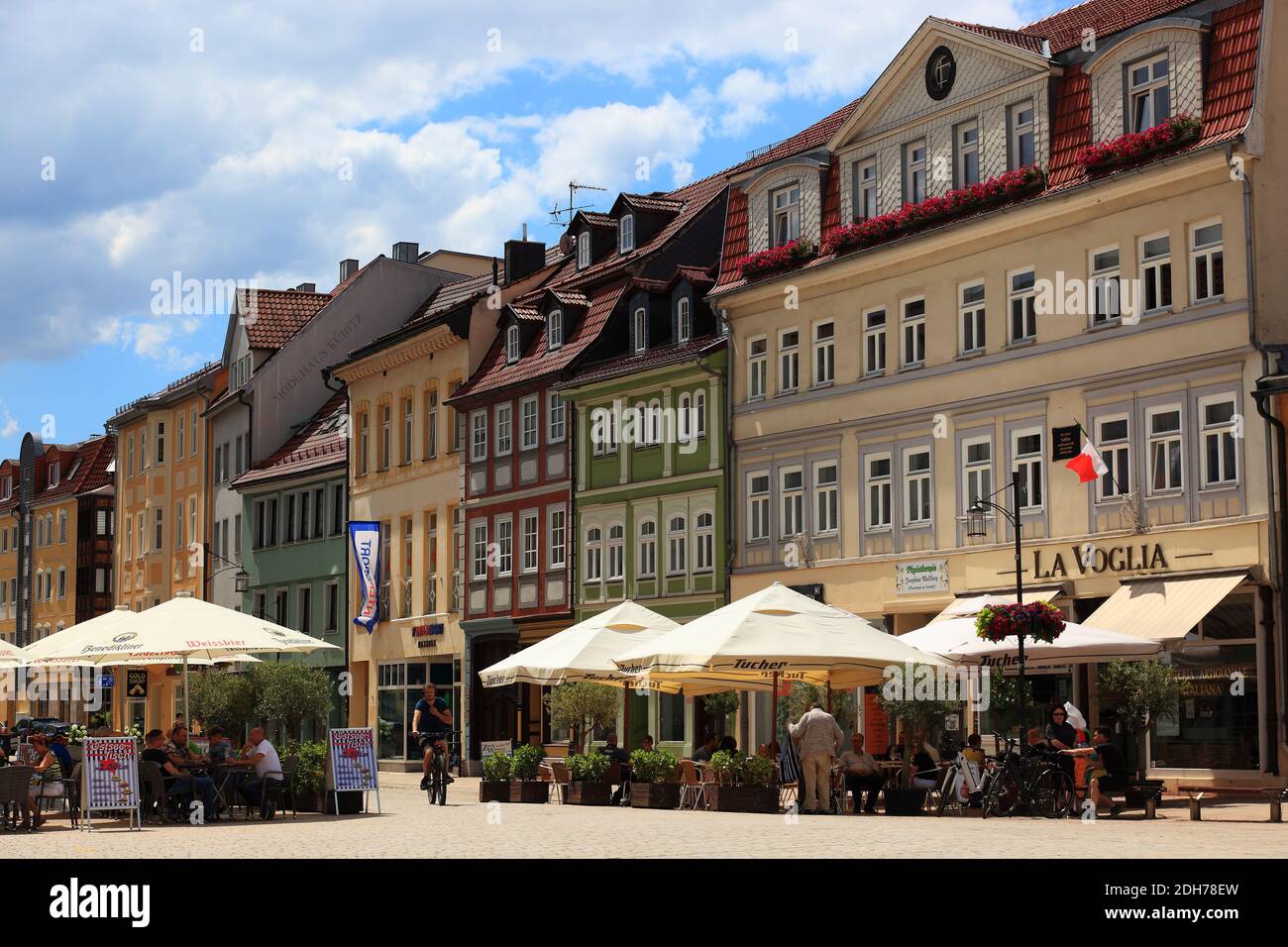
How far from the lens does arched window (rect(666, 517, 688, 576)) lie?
44.3 m

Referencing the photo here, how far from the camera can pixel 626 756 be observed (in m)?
34.6

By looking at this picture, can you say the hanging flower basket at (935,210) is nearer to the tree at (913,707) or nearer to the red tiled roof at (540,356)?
the tree at (913,707)

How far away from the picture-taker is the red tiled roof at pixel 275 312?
6712 cm

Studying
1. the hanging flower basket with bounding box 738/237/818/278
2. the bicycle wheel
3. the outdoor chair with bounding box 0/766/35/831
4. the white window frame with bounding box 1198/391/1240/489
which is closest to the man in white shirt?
the outdoor chair with bounding box 0/766/35/831

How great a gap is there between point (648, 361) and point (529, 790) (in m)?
15.1

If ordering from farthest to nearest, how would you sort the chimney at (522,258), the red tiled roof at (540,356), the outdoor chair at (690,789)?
the chimney at (522,258) → the red tiled roof at (540,356) → the outdoor chair at (690,789)

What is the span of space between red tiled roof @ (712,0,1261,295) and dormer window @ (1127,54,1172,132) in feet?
2.91

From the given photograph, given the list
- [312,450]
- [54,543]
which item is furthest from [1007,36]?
[54,543]

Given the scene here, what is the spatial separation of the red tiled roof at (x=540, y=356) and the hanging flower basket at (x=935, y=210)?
9.54m

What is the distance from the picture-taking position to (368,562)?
56812 millimetres

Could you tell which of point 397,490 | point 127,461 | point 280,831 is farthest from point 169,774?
point 127,461

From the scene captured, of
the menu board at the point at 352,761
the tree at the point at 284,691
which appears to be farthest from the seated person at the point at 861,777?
the tree at the point at 284,691

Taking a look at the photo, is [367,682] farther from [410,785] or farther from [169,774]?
[169,774]
